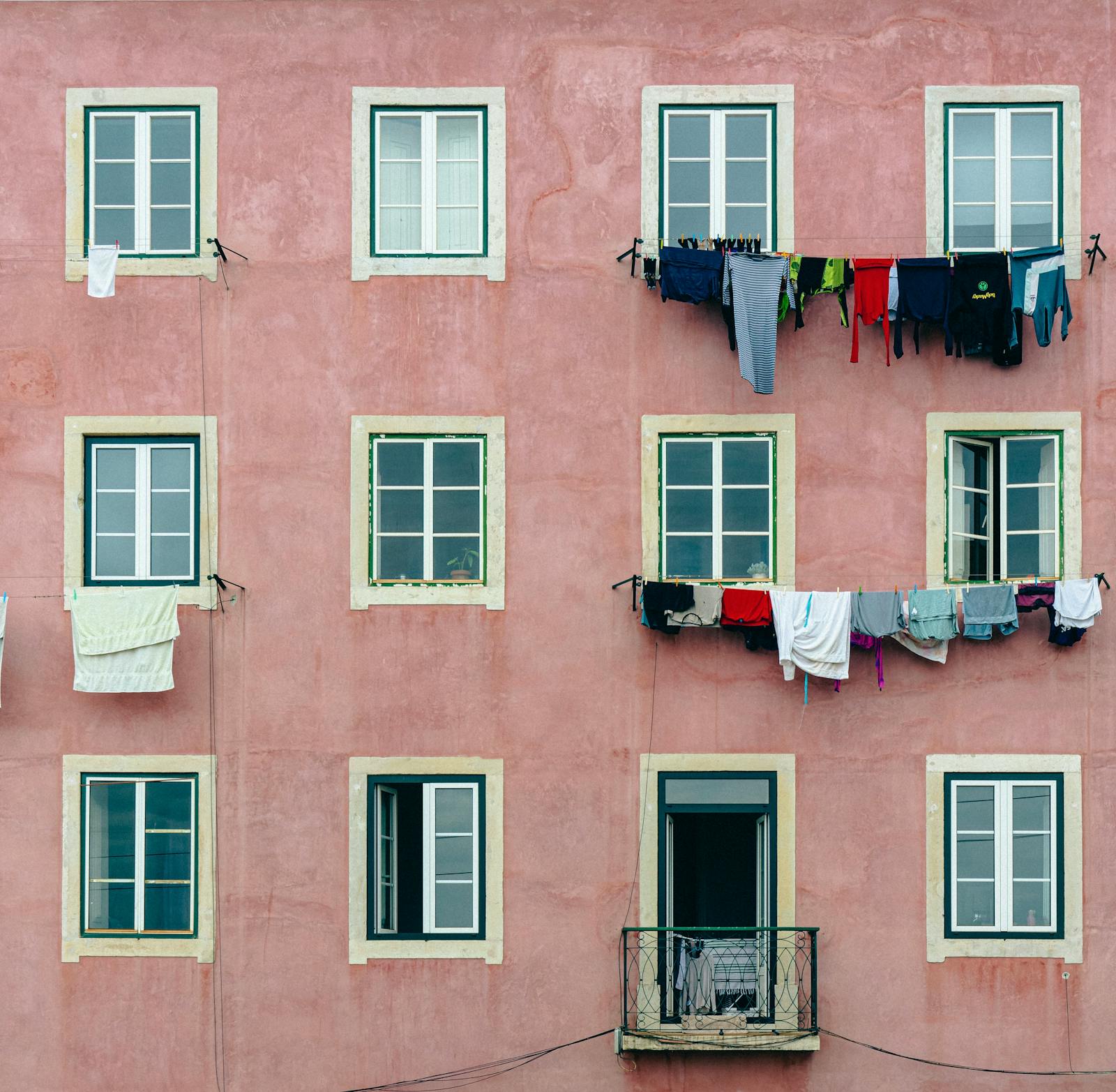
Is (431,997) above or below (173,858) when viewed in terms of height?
below

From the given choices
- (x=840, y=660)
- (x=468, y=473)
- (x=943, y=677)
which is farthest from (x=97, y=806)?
(x=943, y=677)

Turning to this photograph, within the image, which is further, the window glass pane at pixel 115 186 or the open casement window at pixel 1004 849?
the window glass pane at pixel 115 186

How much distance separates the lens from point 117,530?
57.1ft

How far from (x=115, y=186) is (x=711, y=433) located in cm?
687

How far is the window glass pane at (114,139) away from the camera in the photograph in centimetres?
1755

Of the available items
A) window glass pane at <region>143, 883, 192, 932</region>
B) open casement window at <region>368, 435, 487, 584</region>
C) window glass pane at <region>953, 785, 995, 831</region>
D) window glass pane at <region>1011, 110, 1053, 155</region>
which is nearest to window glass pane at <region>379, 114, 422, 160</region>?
open casement window at <region>368, 435, 487, 584</region>

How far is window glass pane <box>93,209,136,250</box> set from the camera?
17469 mm

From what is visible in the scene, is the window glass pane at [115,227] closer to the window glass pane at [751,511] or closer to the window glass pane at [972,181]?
the window glass pane at [751,511]

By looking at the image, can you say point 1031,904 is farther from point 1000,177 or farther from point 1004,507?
point 1000,177

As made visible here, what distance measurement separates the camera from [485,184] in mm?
17406

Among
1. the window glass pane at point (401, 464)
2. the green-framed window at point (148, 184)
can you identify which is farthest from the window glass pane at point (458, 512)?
the green-framed window at point (148, 184)

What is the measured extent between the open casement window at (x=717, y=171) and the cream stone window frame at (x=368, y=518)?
117 inches

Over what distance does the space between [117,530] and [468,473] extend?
376 cm

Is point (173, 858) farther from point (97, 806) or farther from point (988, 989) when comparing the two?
point (988, 989)
